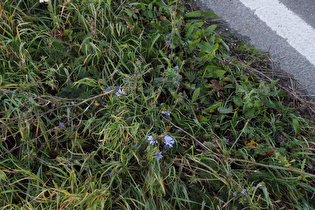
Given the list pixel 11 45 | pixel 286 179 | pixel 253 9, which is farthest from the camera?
pixel 253 9

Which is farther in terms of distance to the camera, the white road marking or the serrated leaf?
the white road marking

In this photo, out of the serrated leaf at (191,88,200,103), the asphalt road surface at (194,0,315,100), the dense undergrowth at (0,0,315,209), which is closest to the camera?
the dense undergrowth at (0,0,315,209)

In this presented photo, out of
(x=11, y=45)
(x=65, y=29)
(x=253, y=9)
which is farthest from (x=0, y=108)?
(x=253, y=9)

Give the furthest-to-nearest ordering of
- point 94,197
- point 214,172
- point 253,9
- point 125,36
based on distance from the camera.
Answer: point 253,9, point 125,36, point 214,172, point 94,197

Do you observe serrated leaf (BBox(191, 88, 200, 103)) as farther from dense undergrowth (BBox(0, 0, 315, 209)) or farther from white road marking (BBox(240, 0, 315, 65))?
white road marking (BBox(240, 0, 315, 65))

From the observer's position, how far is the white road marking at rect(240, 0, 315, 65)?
2.26 meters

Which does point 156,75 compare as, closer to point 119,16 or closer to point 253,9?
point 119,16

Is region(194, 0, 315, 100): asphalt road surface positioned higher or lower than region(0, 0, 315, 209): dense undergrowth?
higher

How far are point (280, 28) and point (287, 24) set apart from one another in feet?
0.29

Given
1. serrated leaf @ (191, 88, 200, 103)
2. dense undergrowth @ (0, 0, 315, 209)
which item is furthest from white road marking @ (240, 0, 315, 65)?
serrated leaf @ (191, 88, 200, 103)

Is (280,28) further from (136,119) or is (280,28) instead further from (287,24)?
(136,119)

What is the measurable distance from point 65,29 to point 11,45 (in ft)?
1.42

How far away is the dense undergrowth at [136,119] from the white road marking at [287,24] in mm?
365

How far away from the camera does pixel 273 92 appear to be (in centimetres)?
191
